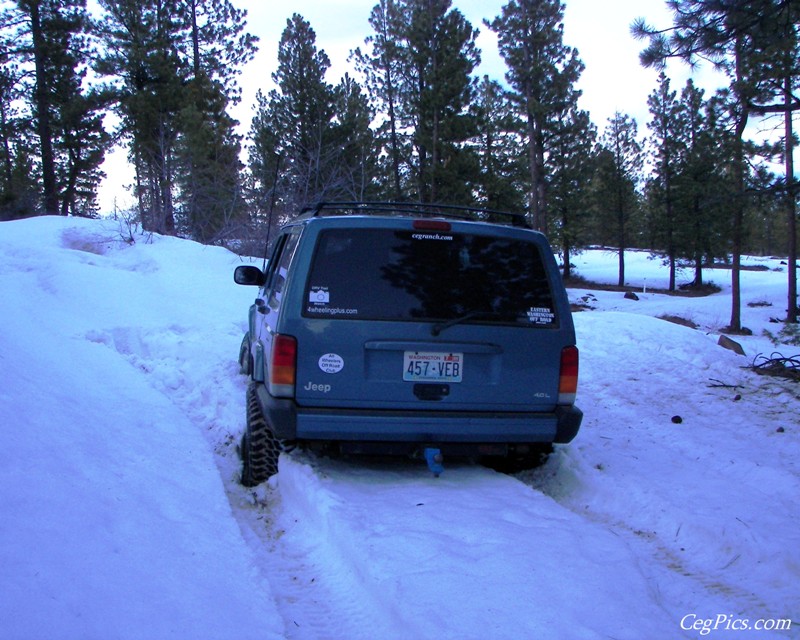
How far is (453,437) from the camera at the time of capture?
4.45 metres

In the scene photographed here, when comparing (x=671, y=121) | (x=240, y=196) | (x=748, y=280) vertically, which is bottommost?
(x=748, y=280)

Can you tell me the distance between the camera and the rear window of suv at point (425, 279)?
435 cm

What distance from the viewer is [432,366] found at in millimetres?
4395

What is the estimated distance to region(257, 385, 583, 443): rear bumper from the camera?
430 centimetres

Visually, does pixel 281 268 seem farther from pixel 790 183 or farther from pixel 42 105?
pixel 42 105

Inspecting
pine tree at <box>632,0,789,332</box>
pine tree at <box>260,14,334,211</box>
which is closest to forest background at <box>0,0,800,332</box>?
pine tree at <box>260,14,334,211</box>

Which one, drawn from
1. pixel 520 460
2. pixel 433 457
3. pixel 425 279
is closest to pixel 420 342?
pixel 425 279

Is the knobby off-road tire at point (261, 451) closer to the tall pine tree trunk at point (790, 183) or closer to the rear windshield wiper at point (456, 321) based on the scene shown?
the rear windshield wiper at point (456, 321)

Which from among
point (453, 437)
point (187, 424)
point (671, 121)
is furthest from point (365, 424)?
point (671, 121)

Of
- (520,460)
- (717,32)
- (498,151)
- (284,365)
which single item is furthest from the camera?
(498,151)

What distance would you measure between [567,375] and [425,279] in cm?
116

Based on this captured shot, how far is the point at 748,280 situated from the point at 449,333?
53030 mm

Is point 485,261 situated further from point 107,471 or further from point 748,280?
point 748,280

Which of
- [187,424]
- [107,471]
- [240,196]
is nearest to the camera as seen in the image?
[107,471]
